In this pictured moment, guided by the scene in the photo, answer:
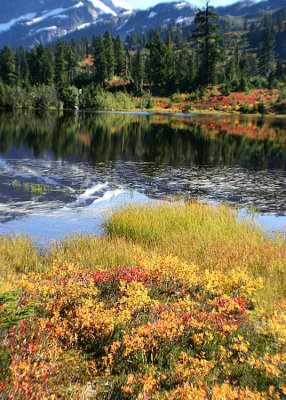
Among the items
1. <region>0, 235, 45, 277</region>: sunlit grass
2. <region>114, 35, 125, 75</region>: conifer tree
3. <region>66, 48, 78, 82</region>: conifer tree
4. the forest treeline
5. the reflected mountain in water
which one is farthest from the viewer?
<region>114, 35, 125, 75</region>: conifer tree

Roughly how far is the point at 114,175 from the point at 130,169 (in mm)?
1772

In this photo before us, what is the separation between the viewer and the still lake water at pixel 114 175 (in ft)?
31.8

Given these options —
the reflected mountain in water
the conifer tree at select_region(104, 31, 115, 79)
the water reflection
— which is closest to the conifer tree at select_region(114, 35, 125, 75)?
the conifer tree at select_region(104, 31, 115, 79)

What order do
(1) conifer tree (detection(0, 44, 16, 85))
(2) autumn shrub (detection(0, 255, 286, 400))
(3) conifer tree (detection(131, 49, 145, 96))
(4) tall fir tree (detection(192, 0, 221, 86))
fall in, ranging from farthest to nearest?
1. (1) conifer tree (detection(0, 44, 16, 85))
2. (3) conifer tree (detection(131, 49, 145, 96))
3. (4) tall fir tree (detection(192, 0, 221, 86))
4. (2) autumn shrub (detection(0, 255, 286, 400))

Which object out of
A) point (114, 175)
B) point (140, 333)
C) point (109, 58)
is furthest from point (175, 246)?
point (109, 58)

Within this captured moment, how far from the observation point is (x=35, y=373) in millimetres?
2725

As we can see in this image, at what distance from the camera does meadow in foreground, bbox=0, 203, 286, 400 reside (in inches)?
114

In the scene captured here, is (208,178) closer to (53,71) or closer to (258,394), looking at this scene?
(258,394)

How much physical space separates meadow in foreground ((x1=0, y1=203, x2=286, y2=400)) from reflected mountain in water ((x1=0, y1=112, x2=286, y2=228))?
5374mm

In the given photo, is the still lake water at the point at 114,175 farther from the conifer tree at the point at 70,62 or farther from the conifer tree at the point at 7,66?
the conifer tree at the point at 70,62

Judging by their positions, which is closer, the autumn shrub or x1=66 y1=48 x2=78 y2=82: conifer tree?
the autumn shrub

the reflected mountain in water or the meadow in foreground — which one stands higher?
the meadow in foreground

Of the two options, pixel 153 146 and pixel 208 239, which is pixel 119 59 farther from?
pixel 208 239

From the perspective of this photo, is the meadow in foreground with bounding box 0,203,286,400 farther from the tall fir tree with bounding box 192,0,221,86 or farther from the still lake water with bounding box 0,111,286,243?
the tall fir tree with bounding box 192,0,221,86
